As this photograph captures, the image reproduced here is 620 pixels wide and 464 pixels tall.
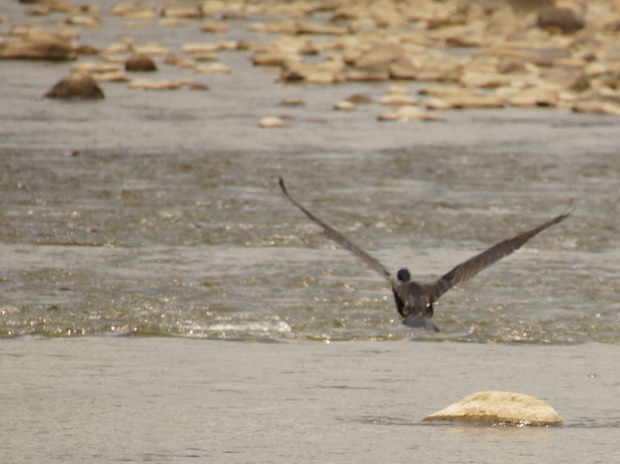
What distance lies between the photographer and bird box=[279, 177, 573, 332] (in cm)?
794

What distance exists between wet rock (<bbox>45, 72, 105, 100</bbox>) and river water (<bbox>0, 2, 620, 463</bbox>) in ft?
12.4

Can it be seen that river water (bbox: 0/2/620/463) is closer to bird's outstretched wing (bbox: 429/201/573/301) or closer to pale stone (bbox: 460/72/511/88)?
bird's outstretched wing (bbox: 429/201/573/301)

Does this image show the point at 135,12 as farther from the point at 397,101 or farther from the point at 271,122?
the point at 271,122

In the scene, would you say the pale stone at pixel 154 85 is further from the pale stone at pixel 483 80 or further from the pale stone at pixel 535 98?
the pale stone at pixel 535 98

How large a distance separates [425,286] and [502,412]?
1296mm

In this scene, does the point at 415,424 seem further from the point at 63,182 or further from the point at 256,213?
the point at 63,182

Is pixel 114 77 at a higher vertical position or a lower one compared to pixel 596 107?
lower

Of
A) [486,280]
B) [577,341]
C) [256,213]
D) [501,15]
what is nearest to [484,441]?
[577,341]

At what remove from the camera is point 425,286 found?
27.5 ft

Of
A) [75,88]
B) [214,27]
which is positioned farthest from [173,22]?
[75,88]

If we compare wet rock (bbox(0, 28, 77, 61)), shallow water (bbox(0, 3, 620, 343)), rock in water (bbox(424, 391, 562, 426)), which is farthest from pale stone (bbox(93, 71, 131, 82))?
rock in water (bbox(424, 391, 562, 426))

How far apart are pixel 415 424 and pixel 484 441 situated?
0.46 metres

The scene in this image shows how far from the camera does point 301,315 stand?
10.1 m

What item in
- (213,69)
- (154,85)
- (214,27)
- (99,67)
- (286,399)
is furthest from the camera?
(214,27)
